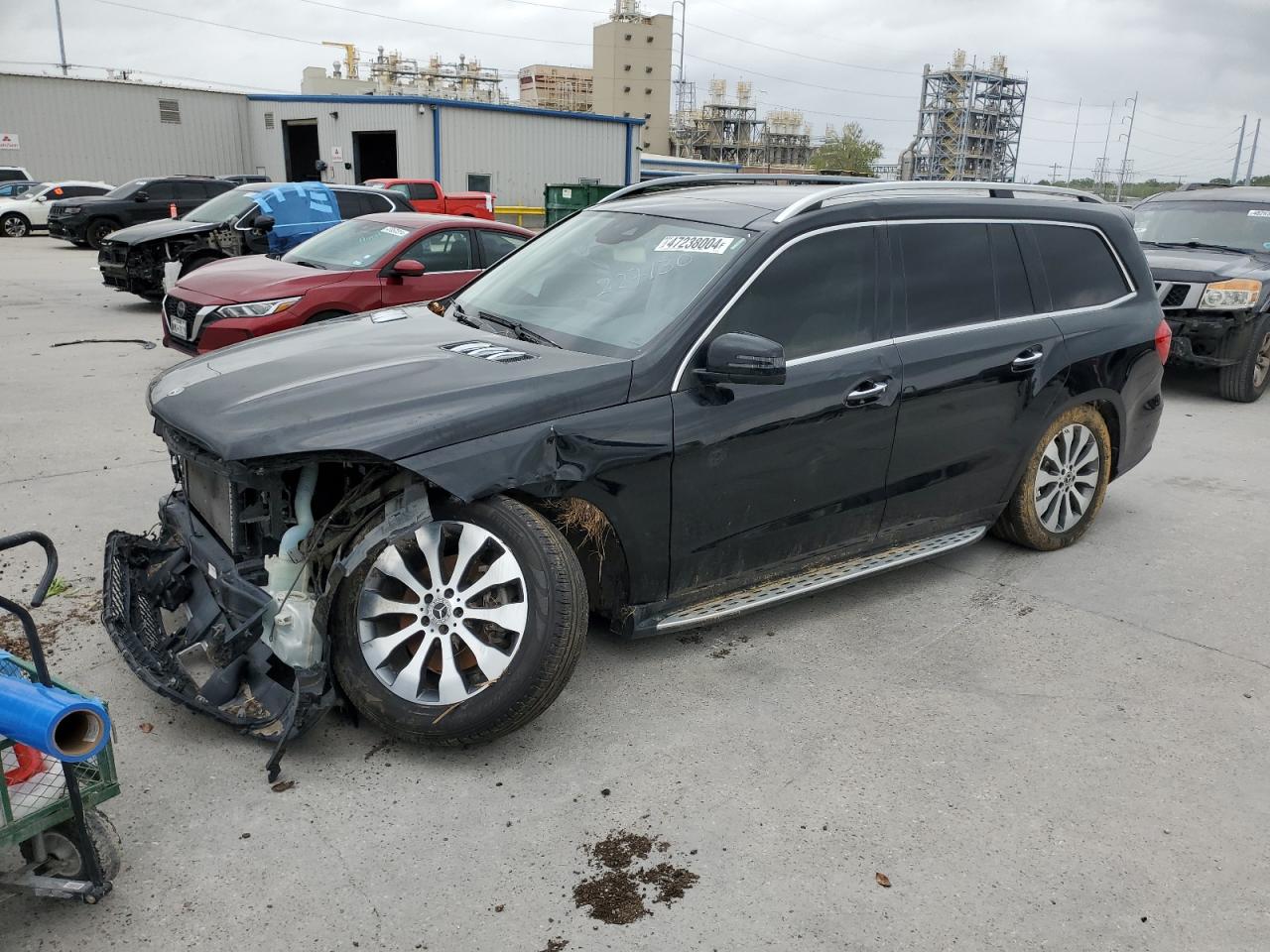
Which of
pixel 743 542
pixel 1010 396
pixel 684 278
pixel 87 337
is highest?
pixel 684 278

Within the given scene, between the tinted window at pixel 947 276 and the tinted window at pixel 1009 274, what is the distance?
0.17ft

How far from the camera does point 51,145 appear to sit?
34.9m

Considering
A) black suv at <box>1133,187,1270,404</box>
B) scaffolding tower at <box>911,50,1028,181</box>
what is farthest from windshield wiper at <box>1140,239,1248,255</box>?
scaffolding tower at <box>911,50,1028,181</box>

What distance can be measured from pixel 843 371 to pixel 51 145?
3918cm

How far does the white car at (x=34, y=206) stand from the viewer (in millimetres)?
25469

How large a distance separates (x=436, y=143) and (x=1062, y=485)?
30.3 m

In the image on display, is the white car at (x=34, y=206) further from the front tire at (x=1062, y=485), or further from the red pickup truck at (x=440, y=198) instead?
the front tire at (x=1062, y=485)

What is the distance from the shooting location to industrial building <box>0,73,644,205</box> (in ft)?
107

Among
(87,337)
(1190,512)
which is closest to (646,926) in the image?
(1190,512)

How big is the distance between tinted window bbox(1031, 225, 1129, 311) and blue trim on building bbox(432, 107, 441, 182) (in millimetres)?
29586

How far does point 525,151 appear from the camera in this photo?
3456 centimetres

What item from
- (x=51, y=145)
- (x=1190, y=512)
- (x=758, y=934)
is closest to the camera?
(x=758, y=934)

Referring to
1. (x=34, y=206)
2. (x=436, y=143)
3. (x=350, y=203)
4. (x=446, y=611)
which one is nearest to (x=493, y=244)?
(x=350, y=203)

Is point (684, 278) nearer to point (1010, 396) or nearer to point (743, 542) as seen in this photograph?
point (743, 542)
